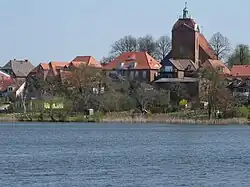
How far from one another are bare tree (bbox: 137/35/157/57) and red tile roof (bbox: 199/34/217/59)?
39.3 feet

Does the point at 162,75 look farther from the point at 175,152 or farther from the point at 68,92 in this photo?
the point at 175,152

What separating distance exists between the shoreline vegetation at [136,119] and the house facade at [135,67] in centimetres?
2959

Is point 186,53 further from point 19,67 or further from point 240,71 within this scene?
point 19,67

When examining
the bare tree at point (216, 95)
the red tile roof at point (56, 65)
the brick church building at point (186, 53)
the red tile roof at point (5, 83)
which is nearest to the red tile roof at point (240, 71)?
the brick church building at point (186, 53)

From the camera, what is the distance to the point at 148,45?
131625 millimetres

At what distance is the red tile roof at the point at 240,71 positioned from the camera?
372 ft

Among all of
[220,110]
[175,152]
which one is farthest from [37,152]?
[220,110]

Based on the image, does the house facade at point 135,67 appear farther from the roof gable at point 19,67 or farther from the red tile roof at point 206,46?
the roof gable at point 19,67

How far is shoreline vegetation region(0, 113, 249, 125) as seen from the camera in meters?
78.9

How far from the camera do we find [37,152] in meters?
41.2

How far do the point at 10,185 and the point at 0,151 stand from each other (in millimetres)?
14626

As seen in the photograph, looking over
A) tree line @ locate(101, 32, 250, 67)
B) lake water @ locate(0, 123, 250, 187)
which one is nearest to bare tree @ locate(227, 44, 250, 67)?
tree line @ locate(101, 32, 250, 67)

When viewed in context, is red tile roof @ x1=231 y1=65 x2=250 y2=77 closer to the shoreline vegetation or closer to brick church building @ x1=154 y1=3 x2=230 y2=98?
brick church building @ x1=154 y1=3 x2=230 y2=98

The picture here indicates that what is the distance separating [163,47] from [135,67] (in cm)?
1433
